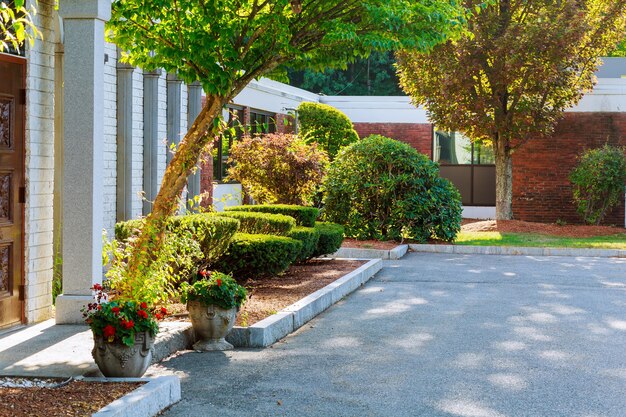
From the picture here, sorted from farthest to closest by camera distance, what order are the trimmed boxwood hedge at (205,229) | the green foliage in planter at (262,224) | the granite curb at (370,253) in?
the granite curb at (370,253)
the green foliage in planter at (262,224)
the trimmed boxwood hedge at (205,229)

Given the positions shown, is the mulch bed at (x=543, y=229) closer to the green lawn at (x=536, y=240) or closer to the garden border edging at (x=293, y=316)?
the green lawn at (x=536, y=240)

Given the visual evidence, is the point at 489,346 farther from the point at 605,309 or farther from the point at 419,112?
the point at 419,112

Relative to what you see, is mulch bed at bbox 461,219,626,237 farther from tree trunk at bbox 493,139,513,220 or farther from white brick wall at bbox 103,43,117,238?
white brick wall at bbox 103,43,117,238

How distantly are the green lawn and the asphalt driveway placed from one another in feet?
24.3

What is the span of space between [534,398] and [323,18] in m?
5.41

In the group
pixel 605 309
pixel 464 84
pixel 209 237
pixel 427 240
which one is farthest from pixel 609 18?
pixel 209 237

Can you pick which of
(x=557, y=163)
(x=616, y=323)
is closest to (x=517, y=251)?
(x=557, y=163)

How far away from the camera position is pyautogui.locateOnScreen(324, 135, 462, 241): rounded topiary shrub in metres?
21.0

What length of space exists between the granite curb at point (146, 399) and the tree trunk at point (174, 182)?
2.69 metres

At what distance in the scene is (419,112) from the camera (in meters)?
32.0

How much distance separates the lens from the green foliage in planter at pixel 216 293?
8828 millimetres

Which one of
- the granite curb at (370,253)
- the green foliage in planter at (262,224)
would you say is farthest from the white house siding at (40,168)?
the granite curb at (370,253)

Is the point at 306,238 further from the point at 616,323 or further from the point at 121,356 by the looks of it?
the point at 121,356

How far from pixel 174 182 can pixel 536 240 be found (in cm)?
1379
